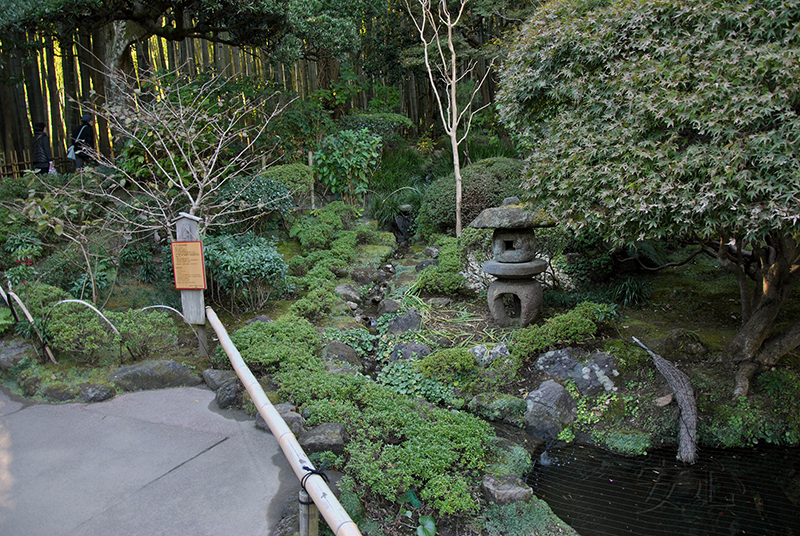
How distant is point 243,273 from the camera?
522cm

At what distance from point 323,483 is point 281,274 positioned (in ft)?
11.8

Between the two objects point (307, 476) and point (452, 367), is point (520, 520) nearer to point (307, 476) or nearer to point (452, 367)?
point (307, 476)

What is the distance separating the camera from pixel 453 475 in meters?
3.05

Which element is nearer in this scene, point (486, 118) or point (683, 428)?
point (683, 428)

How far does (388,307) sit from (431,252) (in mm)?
2061

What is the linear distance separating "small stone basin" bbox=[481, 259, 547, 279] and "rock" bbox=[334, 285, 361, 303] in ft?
6.66

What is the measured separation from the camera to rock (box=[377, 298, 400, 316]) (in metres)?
5.83

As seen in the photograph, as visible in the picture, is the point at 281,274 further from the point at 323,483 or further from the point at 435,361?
the point at 323,483

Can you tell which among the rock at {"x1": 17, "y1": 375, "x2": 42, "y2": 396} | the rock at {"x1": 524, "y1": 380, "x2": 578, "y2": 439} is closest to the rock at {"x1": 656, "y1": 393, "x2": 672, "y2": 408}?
the rock at {"x1": 524, "y1": 380, "x2": 578, "y2": 439}

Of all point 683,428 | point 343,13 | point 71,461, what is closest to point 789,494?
point 683,428

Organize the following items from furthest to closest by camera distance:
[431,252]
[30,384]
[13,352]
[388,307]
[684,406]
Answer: [431,252] → [388,307] → [13,352] → [30,384] → [684,406]

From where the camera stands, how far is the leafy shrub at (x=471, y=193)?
24.8 feet

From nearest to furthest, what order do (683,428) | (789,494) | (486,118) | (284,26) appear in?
(789,494) → (683,428) → (284,26) → (486,118)

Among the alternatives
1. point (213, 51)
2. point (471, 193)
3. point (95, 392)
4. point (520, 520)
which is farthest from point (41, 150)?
point (520, 520)
